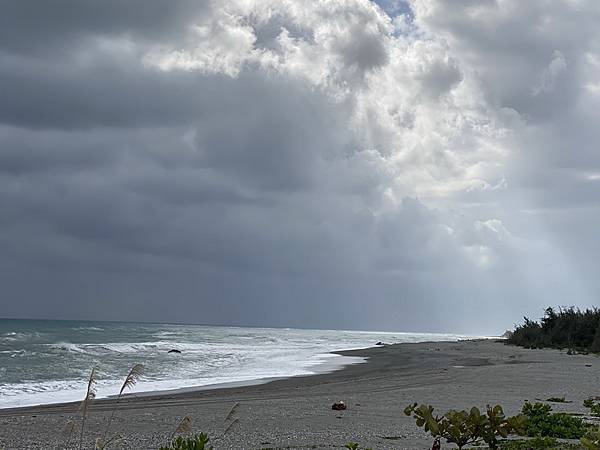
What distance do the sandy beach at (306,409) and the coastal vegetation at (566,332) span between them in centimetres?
2132

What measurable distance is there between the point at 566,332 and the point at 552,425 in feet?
132

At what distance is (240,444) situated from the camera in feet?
32.0

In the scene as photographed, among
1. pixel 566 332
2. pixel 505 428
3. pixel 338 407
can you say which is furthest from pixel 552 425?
pixel 566 332

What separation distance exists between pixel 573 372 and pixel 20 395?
62.0 ft

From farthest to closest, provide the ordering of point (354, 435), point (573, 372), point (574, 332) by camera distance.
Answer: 1. point (574, 332)
2. point (573, 372)
3. point (354, 435)

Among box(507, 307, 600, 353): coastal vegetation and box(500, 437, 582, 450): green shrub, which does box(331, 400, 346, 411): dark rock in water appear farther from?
box(507, 307, 600, 353): coastal vegetation

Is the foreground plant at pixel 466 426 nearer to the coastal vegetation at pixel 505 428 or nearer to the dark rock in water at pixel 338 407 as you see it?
the coastal vegetation at pixel 505 428

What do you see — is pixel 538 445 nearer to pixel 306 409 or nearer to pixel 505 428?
pixel 505 428

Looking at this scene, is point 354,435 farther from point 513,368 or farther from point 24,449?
point 513,368

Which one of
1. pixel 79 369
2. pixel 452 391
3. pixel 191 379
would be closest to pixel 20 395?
pixel 191 379

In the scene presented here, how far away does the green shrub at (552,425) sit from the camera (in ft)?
33.0

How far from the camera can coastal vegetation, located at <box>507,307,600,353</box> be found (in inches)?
1736

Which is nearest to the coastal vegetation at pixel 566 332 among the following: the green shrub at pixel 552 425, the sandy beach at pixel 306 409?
the sandy beach at pixel 306 409

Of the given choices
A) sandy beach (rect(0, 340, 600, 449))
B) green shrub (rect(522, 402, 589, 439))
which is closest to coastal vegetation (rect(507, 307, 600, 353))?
sandy beach (rect(0, 340, 600, 449))
